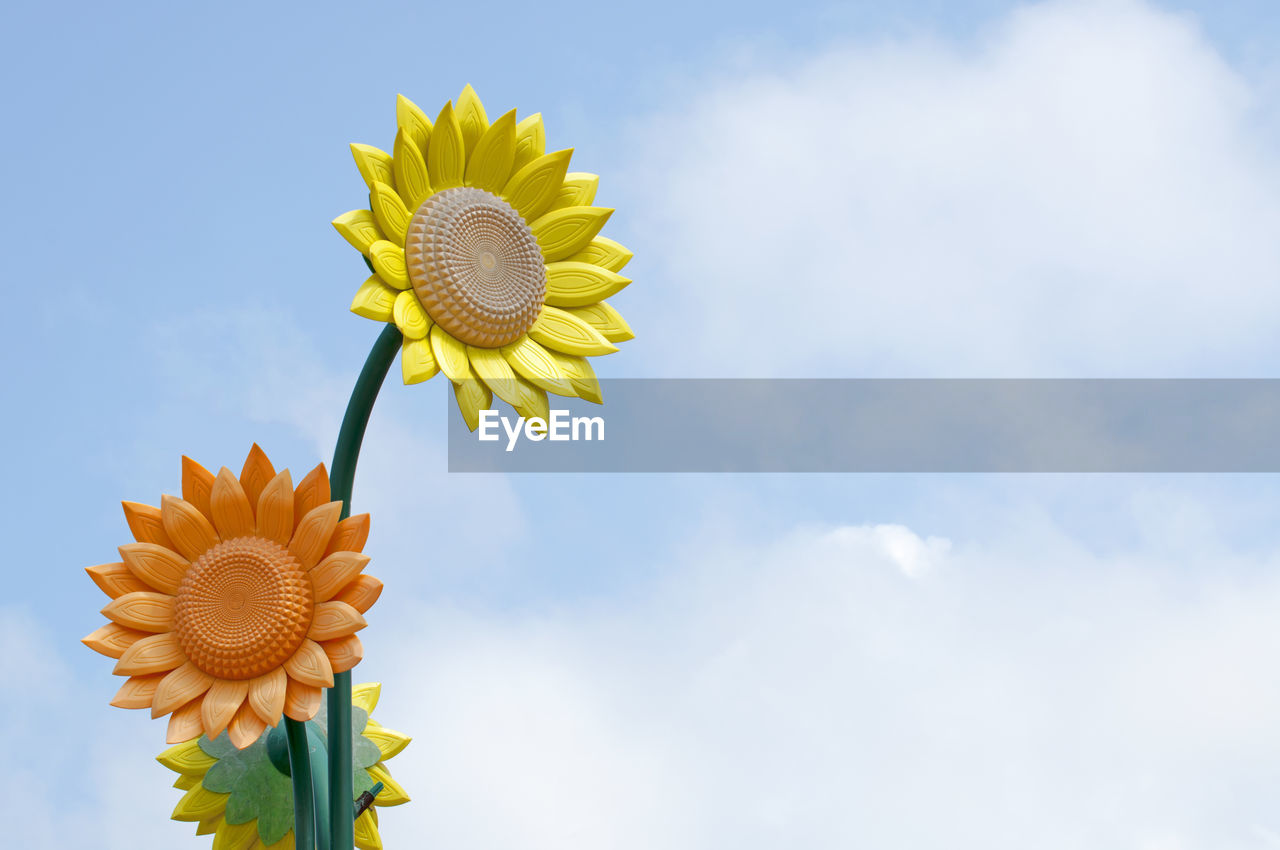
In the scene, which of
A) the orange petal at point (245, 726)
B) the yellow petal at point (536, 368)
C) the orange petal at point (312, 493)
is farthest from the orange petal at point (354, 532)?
the yellow petal at point (536, 368)

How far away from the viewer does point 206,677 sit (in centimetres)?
337

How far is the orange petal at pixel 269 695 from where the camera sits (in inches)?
130

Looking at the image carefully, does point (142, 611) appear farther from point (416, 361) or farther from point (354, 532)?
point (416, 361)

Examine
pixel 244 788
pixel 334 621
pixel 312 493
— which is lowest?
pixel 244 788

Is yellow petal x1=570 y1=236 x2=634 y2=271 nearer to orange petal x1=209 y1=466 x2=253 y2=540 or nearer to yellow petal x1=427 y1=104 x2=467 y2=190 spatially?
yellow petal x1=427 y1=104 x2=467 y2=190

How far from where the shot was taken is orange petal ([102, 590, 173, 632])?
3.37 m

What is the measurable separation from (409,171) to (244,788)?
7.33 ft

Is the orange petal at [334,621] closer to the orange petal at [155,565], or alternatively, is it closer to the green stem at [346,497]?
the green stem at [346,497]

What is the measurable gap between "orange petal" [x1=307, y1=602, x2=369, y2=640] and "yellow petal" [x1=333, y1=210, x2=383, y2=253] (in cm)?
97

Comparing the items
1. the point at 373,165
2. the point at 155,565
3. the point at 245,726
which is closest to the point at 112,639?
the point at 155,565

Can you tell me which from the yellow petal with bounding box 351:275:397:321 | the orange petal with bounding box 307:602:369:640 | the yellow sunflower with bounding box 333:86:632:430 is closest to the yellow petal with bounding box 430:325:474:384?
the yellow sunflower with bounding box 333:86:632:430

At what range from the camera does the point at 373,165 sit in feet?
11.3

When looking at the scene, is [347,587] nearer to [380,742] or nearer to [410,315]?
[410,315]

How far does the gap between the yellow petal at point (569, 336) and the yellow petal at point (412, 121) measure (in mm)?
614
